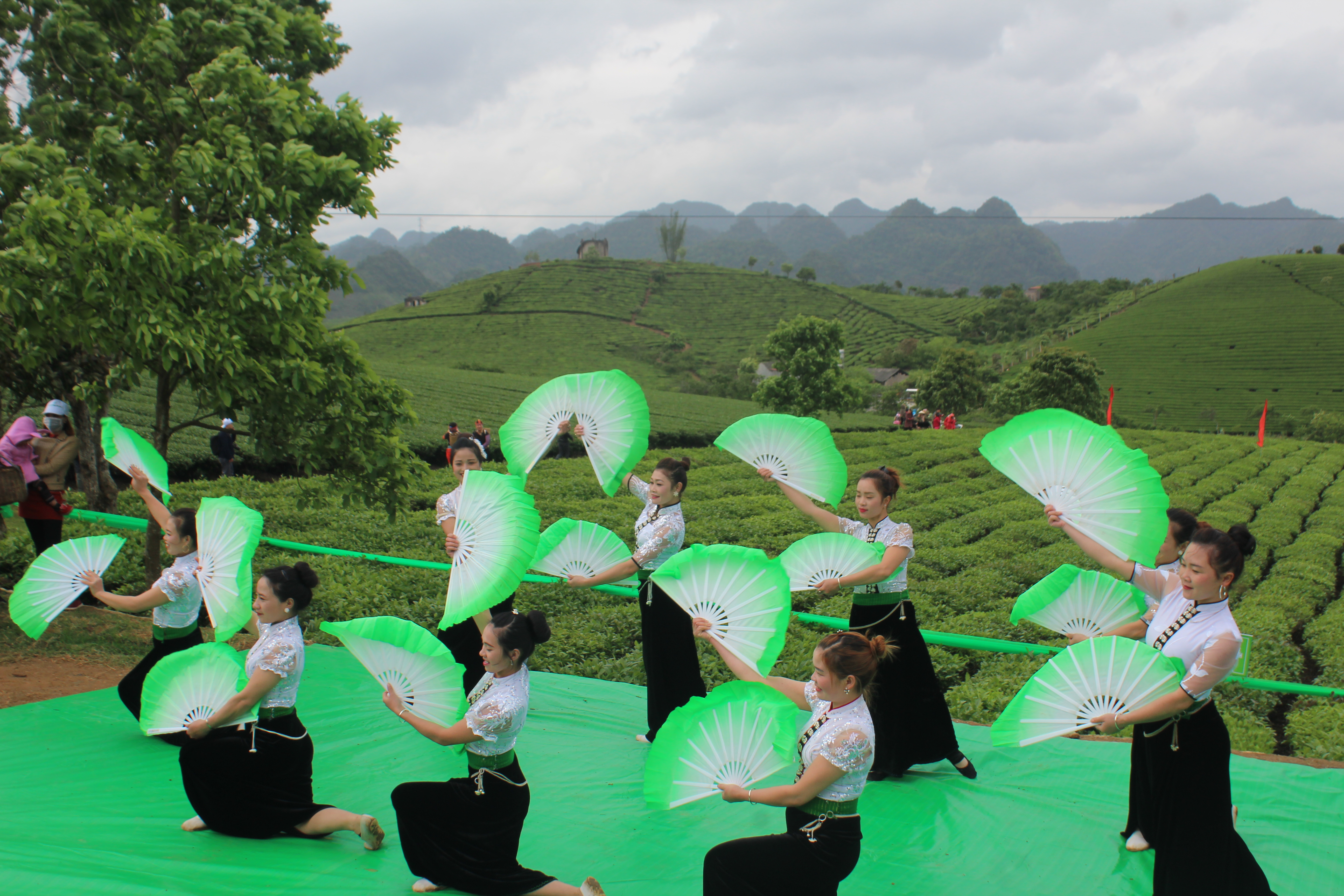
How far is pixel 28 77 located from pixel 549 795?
39.7 feet

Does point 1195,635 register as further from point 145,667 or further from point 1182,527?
point 145,667

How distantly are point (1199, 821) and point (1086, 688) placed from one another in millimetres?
742

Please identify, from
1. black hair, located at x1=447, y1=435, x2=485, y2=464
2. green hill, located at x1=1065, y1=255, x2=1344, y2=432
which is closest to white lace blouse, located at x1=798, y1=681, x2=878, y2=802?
black hair, located at x1=447, y1=435, x2=485, y2=464

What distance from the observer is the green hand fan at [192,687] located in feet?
11.6

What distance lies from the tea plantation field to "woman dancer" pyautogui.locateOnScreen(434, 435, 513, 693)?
1.77 metres

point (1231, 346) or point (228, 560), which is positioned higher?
point (1231, 346)

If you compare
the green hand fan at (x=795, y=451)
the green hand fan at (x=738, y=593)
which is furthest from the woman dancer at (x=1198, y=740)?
the green hand fan at (x=795, y=451)

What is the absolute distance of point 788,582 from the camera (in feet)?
10.5

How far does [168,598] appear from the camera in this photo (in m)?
4.27

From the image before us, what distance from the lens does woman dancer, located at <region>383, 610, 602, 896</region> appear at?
3.11 m

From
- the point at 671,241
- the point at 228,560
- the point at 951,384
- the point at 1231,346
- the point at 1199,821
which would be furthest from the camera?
the point at 671,241

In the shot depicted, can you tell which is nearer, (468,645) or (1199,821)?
(1199,821)

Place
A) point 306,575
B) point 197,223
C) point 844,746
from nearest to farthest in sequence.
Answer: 1. point 844,746
2. point 306,575
3. point 197,223

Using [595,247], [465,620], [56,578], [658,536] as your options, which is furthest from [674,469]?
[595,247]
